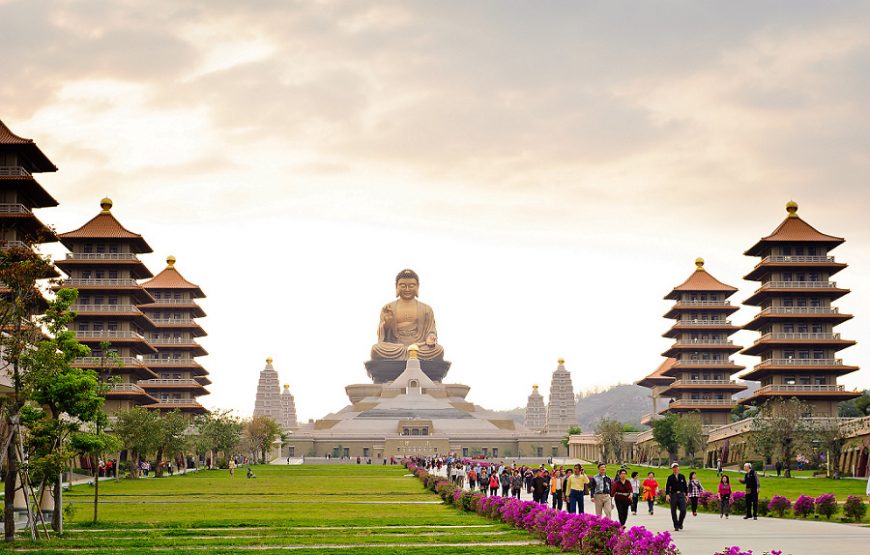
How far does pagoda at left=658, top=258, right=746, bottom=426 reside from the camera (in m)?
109

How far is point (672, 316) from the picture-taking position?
11481 centimetres

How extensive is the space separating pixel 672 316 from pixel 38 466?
90168 mm

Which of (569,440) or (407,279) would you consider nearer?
(569,440)

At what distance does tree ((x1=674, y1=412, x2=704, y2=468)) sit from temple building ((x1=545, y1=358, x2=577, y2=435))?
60.0 m

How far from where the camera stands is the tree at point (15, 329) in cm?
3014

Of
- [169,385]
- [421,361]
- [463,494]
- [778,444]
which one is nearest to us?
[463,494]

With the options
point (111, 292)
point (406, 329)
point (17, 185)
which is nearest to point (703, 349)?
point (111, 292)

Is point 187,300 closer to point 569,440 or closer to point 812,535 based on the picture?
point 569,440

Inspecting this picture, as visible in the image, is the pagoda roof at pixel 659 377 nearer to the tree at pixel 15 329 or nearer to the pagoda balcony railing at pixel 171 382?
the pagoda balcony railing at pixel 171 382

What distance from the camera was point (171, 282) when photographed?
117562 mm

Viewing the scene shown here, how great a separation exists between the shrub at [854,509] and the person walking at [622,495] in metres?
8.30

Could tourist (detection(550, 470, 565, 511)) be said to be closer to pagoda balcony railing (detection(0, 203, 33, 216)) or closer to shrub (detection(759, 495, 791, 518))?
shrub (detection(759, 495, 791, 518))

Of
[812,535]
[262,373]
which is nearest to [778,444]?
[812,535]

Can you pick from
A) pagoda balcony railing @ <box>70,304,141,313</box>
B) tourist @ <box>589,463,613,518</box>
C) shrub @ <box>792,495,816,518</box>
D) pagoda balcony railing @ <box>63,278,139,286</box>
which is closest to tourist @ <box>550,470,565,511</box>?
tourist @ <box>589,463,613,518</box>
